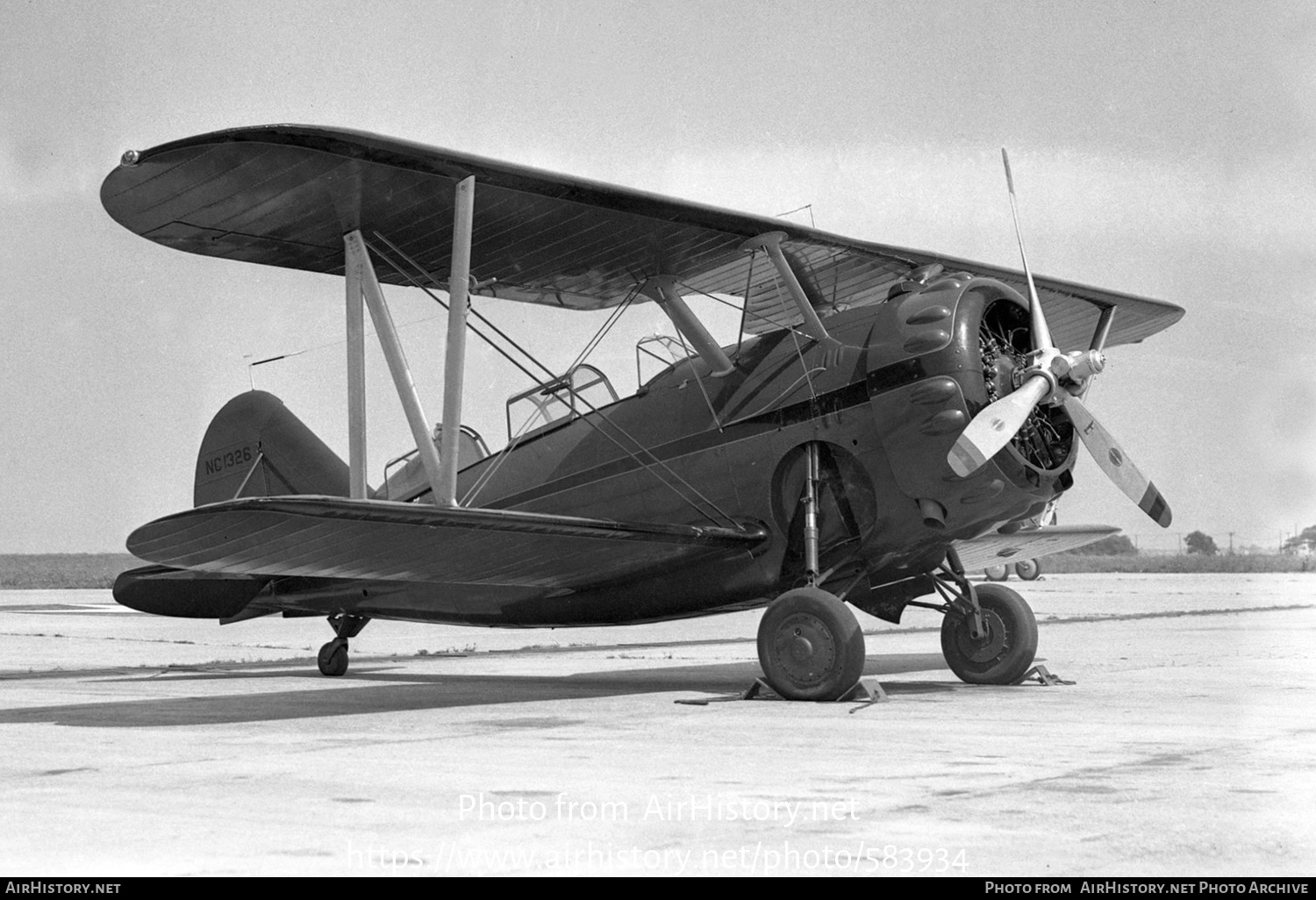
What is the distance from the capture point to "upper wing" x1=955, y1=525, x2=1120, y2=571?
12922mm

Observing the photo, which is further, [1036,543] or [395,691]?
[1036,543]

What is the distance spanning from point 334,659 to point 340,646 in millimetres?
120

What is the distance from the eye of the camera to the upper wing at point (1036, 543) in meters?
12.9

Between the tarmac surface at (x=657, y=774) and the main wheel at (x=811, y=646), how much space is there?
182 mm

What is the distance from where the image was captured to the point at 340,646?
42.0ft

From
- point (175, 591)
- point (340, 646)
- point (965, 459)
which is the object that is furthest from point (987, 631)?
point (175, 591)

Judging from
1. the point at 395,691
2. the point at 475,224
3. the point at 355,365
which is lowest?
the point at 395,691

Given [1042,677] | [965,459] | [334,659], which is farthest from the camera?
[334,659]

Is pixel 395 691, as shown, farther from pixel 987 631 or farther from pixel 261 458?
pixel 987 631

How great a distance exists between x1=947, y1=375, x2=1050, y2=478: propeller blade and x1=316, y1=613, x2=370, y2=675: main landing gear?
6.24 m

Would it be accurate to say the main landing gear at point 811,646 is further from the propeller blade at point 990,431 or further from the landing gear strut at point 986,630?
the landing gear strut at point 986,630

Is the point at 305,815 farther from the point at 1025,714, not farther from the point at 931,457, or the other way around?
the point at 931,457

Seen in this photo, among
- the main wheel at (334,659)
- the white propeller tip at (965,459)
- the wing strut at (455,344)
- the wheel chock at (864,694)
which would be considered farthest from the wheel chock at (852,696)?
the main wheel at (334,659)
